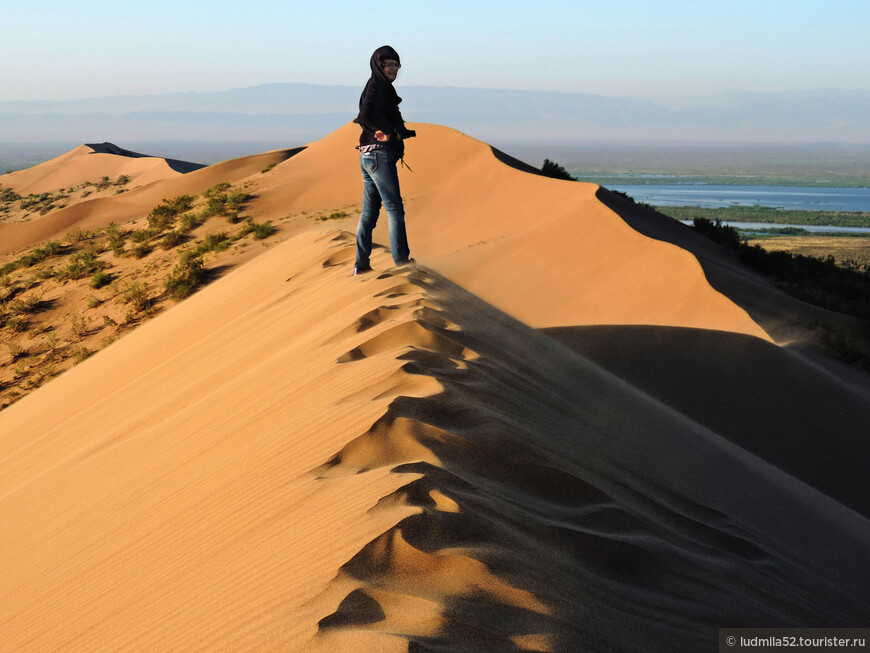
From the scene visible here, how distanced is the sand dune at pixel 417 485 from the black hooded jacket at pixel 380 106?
1191mm

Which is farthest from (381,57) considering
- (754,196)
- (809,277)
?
(754,196)

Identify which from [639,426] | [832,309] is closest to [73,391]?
[639,426]

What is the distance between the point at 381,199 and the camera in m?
6.47

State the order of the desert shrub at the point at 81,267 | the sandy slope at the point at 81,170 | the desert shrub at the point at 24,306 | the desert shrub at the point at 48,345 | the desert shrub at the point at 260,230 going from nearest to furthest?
1. the desert shrub at the point at 48,345
2. the desert shrub at the point at 24,306
3. the desert shrub at the point at 260,230
4. the desert shrub at the point at 81,267
5. the sandy slope at the point at 81,170

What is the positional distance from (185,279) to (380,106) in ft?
22.9

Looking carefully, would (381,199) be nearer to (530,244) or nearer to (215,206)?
(530,244)

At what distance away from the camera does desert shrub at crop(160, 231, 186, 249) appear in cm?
1461

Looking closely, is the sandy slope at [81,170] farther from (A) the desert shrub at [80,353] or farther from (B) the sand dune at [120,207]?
(A) the desert shrub at [80,353]

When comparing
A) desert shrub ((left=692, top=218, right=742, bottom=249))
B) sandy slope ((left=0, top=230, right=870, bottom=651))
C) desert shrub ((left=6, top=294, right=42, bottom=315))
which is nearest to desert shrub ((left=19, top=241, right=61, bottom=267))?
desert shrub ((left=6, top=294, right=42, bottom=315))

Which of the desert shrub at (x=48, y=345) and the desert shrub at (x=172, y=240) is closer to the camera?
the desert shrub at (x=48, y=345)

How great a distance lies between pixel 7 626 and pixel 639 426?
11.7 ft

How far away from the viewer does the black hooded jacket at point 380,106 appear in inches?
230

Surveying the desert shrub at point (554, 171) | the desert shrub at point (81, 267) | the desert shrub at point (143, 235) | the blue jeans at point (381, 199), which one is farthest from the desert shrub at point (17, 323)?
the desert shrub at point (554, 171)

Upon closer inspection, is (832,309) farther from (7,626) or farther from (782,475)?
(7,626)
